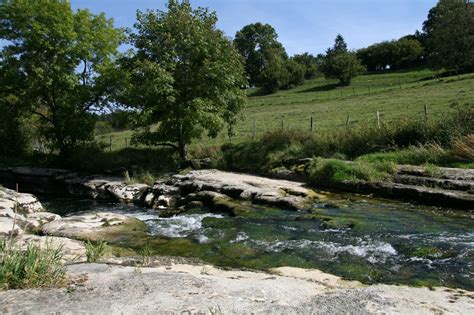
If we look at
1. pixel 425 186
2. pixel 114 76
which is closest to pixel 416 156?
pixel 425 186

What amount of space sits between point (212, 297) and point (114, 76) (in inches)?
1034

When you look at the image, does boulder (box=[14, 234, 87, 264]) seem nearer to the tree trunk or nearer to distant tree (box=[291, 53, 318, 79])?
the tree trunk

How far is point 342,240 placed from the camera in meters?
11.4

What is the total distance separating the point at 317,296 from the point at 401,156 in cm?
1527

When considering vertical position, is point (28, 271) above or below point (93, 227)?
above

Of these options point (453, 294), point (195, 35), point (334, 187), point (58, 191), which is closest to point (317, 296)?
point (453, 294)

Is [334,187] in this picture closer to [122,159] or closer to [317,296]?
[317,296]

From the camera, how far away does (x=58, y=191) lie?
26797mm

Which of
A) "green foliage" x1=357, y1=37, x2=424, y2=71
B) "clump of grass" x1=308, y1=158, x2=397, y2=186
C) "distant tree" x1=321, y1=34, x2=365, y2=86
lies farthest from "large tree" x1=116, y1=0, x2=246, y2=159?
"green foliage" x1=357, y1=37, x2=424, y2=71

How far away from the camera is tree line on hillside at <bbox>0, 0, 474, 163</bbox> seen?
2530 centimetres

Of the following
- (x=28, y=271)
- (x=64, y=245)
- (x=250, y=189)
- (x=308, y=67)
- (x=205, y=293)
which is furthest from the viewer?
(x=308, y=67)

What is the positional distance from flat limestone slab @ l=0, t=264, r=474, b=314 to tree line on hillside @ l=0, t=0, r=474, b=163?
18224 mm

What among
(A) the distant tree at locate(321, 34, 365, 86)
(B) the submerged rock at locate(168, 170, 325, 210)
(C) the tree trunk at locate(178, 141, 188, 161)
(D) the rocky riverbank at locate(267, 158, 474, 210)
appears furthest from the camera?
(A) the distant tree at locate(321, 34, 365, 86)

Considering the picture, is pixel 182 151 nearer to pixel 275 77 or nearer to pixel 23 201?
pixel 23 201
